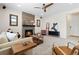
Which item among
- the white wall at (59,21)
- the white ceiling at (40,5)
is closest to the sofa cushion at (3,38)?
the white ceiling at (40,5)

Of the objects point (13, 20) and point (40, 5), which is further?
point (13, 20)

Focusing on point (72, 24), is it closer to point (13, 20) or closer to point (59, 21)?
point (59, 21)

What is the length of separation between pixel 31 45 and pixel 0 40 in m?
0.54

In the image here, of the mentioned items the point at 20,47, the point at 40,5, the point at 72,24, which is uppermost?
the point at 40,5

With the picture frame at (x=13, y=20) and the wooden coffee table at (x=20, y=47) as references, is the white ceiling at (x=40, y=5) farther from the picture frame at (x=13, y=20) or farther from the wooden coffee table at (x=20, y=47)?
the wooden coffee table at (x=20, y=47)

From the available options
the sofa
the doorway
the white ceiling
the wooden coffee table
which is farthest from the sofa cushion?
the doorway

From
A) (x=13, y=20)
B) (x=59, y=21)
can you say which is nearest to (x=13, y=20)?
(x=13, y=20)

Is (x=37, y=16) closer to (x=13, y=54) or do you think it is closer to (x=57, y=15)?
(x=57, y=15)

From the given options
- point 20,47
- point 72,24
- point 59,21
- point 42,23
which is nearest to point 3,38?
point 20,47

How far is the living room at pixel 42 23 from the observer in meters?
1.77

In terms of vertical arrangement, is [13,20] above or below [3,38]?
above

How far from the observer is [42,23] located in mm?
1961

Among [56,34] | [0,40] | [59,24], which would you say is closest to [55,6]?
[59,24]
